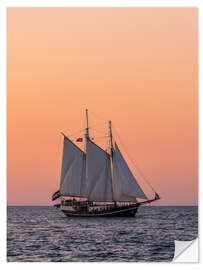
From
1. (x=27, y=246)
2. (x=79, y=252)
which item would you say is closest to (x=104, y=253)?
(x=79, y=252)

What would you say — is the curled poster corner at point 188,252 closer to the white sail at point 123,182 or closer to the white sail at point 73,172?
the white sail at point 123,182

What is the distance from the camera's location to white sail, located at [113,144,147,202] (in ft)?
103

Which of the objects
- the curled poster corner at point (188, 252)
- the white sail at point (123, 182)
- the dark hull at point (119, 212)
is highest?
the white sail at point (123, 182)

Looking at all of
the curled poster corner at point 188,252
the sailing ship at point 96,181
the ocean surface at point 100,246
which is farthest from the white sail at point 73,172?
the curled poster corner at point 188,252

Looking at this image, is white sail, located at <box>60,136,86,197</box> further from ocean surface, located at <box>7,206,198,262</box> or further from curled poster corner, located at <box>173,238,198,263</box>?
curled poster corner, located at <box>173,238,198,263</box>

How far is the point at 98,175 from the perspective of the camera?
113ft

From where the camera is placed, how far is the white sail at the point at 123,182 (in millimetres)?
31328

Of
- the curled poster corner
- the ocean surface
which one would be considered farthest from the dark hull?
the curled poster corner

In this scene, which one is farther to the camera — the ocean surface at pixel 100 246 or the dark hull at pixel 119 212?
the dark hull at pixel 119 212

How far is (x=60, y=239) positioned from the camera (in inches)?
943
